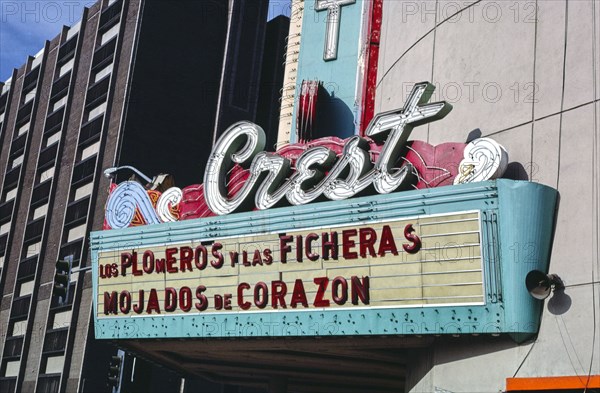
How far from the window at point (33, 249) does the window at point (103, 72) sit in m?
13.2

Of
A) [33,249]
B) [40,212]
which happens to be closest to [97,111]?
[40,212]

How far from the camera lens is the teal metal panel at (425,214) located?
18.6 metres

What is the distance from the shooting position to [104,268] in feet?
90.6

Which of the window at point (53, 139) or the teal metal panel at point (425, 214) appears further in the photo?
the window at point (53, 139)

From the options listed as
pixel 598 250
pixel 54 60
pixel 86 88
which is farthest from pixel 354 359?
pixel 54 60

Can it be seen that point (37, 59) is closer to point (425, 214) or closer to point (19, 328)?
point (19, 328)

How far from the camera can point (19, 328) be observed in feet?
216

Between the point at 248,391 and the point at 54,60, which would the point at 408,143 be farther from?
the point at 54,60

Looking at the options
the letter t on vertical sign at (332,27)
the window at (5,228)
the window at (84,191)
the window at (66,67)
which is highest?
the window at (66,67)

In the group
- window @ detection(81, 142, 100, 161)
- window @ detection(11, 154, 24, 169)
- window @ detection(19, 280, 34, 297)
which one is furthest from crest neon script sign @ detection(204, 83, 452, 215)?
window @ detection(11, 154, 24, 169)

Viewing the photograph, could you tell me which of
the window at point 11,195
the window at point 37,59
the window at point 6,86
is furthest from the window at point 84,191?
the window at point 6,86

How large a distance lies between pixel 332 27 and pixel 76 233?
34.6 m

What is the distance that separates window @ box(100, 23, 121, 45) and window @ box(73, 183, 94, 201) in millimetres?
11999

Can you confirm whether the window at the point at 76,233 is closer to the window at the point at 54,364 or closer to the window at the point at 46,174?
the window at the point at 54,364
